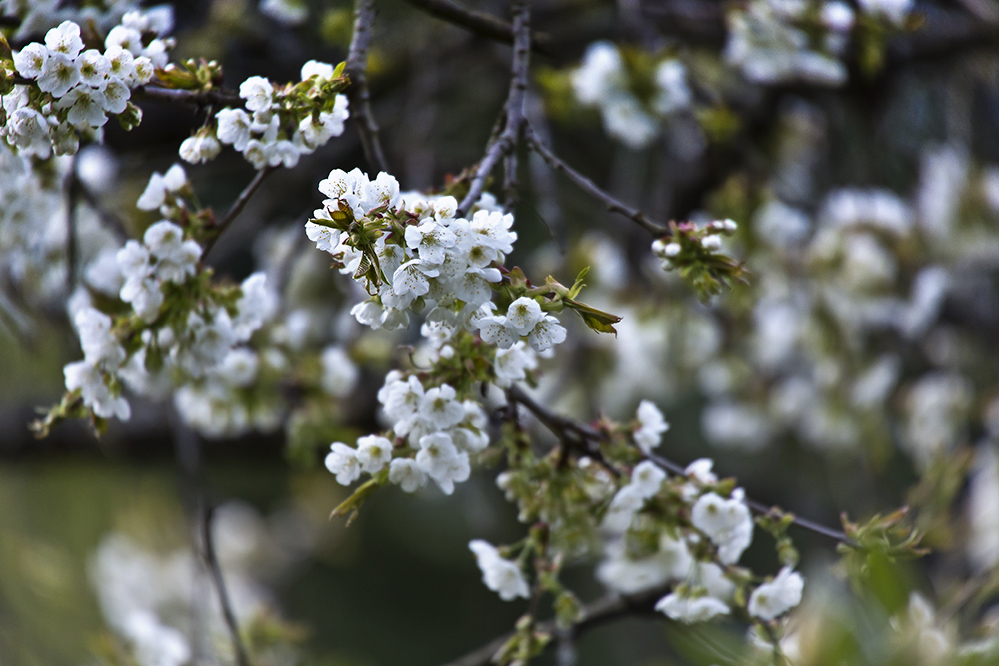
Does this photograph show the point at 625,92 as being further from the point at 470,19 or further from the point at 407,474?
the point at 407,474

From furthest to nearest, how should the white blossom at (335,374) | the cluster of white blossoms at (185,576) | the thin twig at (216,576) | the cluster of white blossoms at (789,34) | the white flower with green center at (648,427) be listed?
the cluster of white blossoms at (185,576)
the cluster of white blossoms at (789,34)
the white blossom at (335,374)
the thin twig at (216,576)
the white flower with green center at (648,427)

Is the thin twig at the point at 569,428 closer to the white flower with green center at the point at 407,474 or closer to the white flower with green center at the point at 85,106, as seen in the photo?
the white flower with green center at the point at 407,474

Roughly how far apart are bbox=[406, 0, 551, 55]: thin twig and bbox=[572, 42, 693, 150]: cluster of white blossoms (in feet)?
1.90

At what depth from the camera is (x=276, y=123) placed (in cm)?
71

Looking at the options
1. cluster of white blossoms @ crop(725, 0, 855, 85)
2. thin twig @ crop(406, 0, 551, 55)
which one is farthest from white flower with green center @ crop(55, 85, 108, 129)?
cluster of white blossoms @ crop(725, 0, 855, 85)

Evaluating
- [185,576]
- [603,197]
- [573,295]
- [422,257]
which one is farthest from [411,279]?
[185,576]

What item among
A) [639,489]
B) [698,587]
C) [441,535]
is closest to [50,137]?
[639,489]

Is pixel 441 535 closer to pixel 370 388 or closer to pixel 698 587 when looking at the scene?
pixel 370 388

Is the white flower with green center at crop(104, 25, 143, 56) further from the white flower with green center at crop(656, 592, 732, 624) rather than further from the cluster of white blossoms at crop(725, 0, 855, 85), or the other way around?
the cluster of white blossoms at crop(725, 0, 855, 85)

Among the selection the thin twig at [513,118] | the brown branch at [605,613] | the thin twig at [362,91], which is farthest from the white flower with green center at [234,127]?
the brown branch at [605,613]

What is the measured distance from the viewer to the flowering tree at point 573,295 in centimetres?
68

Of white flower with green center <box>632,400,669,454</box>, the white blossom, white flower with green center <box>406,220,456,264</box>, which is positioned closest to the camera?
white flower with green center <box>406,220,456,264</box>

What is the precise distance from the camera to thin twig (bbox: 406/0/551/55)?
0.81 meters

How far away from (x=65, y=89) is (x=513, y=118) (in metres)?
0.38
